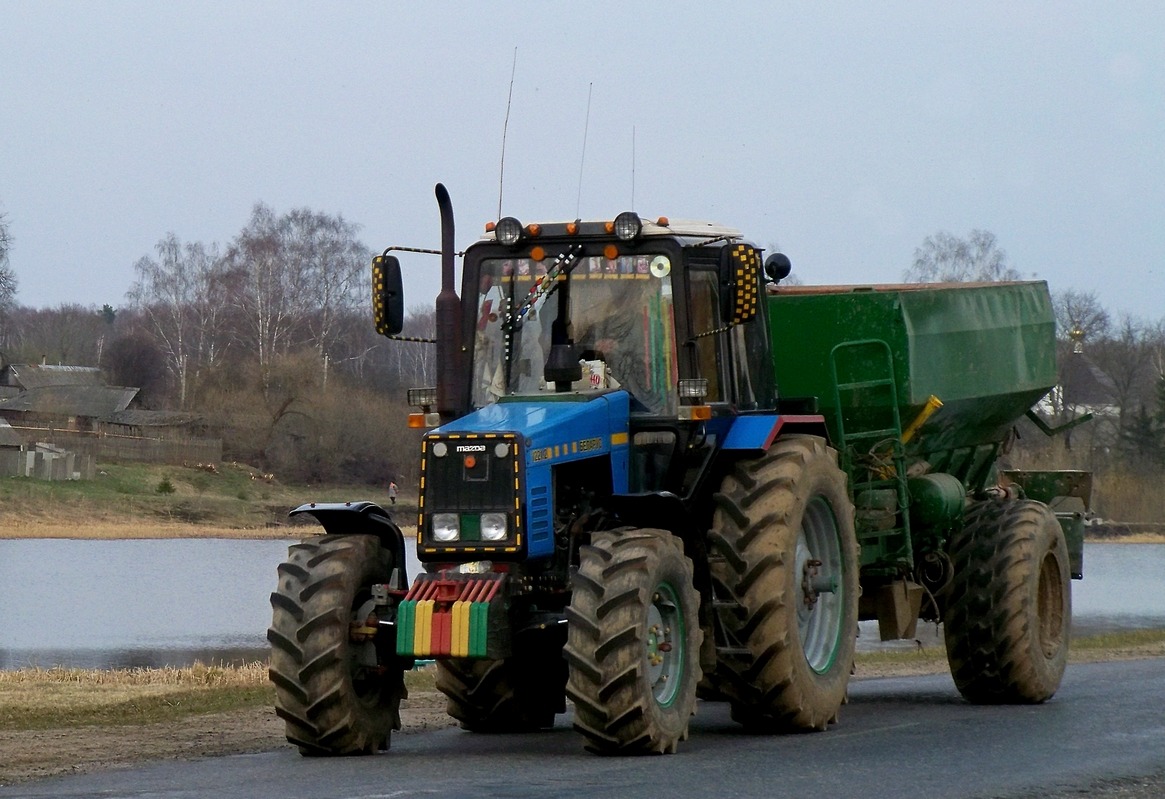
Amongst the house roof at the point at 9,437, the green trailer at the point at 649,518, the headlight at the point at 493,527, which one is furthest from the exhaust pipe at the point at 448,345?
the house roof at the point at 9,437

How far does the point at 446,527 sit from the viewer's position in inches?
400

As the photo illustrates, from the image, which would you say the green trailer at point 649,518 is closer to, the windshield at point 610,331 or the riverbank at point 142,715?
the windshield at point 610,331

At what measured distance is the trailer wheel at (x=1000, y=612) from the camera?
46.2 feet

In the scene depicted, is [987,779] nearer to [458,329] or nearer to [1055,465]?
[458,329]

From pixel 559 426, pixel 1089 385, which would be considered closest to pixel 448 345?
pixel 559 426

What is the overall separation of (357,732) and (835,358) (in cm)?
527

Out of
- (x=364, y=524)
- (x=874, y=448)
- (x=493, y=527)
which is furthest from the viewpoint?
(x=874, y=448)

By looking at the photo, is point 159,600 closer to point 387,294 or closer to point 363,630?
point 387,294

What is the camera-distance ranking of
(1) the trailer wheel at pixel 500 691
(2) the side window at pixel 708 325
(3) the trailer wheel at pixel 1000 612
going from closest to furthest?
(2) the side window at pixel 708 325 → (1) the trailer wheel at pixel 500 691 → (3) the trailer wheel at pixel 1000 612

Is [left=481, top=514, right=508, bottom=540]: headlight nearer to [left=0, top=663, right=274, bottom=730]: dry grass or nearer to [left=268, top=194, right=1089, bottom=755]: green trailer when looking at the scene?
[left=268, top=194, right=1089, bottom=755]: green trailer

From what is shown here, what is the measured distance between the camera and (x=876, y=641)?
26266mm

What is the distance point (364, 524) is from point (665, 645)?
193cm

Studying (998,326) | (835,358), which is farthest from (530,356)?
(998,326)

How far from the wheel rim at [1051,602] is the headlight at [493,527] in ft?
21.1
